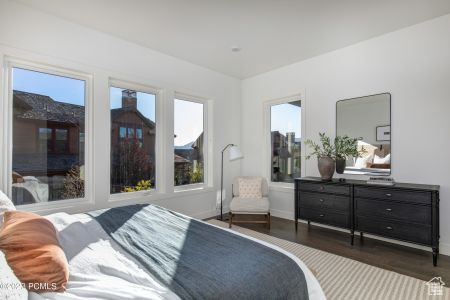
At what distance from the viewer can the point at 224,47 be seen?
3.58 m

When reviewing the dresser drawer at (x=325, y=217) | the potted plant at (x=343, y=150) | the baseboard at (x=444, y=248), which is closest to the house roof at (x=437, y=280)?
the baseboard at (x=444, y=248)

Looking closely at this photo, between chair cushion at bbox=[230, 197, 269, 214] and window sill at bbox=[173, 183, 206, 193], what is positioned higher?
window sill at bbox=[173, 183, 206, 193]

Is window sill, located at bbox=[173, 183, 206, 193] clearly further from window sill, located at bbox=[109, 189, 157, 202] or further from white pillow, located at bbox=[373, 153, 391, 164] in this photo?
white pillow, located at bbox=[373, 153, 391, 164]

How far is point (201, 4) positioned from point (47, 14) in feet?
5.69

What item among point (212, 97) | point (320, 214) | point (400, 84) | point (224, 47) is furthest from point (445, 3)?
point (212, 97)

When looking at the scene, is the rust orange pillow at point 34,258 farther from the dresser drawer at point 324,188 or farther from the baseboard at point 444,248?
the baseboard at point 444,248

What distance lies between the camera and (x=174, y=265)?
1329mm

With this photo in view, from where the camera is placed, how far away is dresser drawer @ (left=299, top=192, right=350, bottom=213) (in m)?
3.21

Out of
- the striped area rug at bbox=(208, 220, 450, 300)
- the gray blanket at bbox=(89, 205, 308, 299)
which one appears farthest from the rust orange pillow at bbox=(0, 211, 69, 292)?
the striped area rug at bbox=(208, 220, 450, 300)

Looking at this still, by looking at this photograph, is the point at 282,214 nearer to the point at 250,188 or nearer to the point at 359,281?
the point at 250,188

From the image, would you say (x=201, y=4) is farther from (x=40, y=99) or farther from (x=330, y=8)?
(x=40, y=99)

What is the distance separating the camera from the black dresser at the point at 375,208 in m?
2.58

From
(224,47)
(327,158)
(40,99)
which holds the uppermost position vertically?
(224,47)

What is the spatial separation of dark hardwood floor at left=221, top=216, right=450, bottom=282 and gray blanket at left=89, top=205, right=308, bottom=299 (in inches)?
72.2
